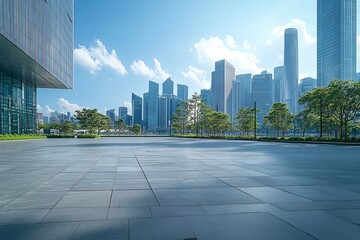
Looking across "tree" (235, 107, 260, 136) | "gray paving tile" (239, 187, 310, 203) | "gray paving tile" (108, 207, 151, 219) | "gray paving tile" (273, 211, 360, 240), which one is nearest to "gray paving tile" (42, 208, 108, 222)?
"gray paving tile" (108, 207, 151, 219)

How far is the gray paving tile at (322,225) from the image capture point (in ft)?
12.0

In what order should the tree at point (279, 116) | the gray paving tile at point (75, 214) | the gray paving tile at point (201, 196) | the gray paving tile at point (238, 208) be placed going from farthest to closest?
the tree at point (279, 116) < the gray paving tile at point (201, 196) < the gray paving tile at point (238, 208) < the gray paving tile at point (75, 214)

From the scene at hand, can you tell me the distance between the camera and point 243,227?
12.8ft

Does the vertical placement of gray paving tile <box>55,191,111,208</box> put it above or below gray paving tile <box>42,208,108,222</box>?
below

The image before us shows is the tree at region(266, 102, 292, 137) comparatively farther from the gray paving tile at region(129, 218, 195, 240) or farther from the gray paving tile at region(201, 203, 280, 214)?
the gray paving tile at region(129, 218, 195, 240)

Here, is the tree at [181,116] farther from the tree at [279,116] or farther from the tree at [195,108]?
the tree at [279,116]

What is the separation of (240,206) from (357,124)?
129 ft

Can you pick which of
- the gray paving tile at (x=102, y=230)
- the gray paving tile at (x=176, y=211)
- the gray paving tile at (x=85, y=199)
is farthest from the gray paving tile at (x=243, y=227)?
the gray paving tile at (x=85, y=199)

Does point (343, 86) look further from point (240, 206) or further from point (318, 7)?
point (318, 7)

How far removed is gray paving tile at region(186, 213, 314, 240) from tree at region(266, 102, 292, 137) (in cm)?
4559

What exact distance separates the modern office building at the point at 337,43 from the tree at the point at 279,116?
135m

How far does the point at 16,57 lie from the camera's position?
33844mm

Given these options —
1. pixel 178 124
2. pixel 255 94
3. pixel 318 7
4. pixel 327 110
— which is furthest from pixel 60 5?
pixel 318 7

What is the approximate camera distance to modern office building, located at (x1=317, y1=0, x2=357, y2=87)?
16175cm
